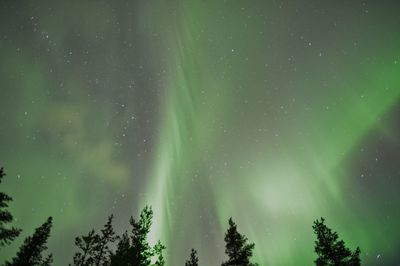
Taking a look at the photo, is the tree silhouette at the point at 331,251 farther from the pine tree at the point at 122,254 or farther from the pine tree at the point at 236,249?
the pine tree at the point at 122,254

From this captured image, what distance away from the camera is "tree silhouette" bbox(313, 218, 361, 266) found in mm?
21688

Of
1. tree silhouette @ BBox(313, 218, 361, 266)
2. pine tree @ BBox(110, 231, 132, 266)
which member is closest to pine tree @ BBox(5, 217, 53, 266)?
pine tree @ BBox(110, 231, 132, 266)

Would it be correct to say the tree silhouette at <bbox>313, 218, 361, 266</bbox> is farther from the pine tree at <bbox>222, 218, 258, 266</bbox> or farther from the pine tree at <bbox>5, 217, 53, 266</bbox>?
the pine tree at <bbox>5, 217, 53, 266</bbox>

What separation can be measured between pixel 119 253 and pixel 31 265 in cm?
759

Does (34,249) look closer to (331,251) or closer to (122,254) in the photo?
(122,254)

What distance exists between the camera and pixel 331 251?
870 inches

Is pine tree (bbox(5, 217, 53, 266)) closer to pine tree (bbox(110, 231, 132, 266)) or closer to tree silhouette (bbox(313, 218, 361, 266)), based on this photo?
pine tree (bbox(110, 231, 132, 266))

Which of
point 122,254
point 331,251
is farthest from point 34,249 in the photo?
point 331,251

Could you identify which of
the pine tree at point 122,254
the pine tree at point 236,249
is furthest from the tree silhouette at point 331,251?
the pine tree at point 122,254

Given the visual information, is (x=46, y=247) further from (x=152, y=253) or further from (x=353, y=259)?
(x=353, y=259)

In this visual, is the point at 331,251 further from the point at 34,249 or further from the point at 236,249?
the point at 34,249

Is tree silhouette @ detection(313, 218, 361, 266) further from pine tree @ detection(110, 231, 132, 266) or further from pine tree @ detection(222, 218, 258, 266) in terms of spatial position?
pine tree @ detection(110, 231, 132, 266)

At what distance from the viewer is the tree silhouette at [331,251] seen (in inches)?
854

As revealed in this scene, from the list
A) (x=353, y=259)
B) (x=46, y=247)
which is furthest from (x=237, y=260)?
(x=46, y=247)
